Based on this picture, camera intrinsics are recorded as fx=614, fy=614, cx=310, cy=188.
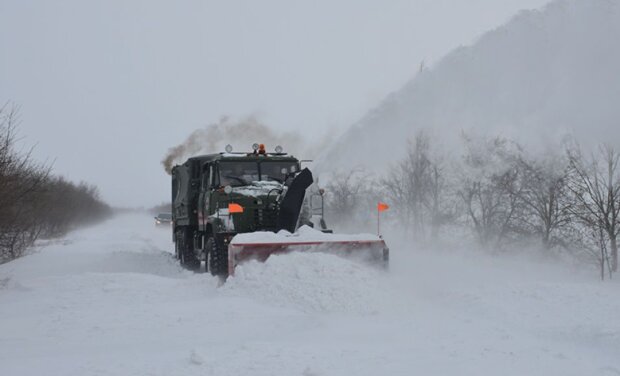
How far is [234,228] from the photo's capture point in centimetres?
1176

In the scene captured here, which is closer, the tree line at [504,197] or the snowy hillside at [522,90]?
the tree line at [504,197]

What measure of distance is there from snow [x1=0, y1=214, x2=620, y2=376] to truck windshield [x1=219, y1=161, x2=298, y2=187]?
262 cm

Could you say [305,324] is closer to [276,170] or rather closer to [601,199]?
[276,170]

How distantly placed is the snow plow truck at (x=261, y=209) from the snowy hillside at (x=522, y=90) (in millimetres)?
7263

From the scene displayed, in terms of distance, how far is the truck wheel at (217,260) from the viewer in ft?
37.4

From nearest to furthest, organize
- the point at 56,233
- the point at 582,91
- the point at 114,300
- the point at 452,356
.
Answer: the point at 452,356 → the point at 114,300 → the point at 582,91 → the point at 56,233

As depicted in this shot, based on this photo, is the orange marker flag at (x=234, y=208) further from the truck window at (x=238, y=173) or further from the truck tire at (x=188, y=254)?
the truck tire at (x=188, y=254)

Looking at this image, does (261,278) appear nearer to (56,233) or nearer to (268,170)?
(268,170)

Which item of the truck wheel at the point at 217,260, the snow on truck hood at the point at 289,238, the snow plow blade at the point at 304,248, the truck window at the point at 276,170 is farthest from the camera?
the truck window at the point at 276,170

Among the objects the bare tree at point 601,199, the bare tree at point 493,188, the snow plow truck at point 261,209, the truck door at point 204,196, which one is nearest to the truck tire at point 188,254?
the snow plow truck at point 261,209

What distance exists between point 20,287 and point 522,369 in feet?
26.2

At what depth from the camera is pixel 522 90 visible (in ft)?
79.8

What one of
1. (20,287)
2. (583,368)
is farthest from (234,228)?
(583,368)

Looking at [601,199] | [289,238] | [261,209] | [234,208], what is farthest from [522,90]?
[289,238]
